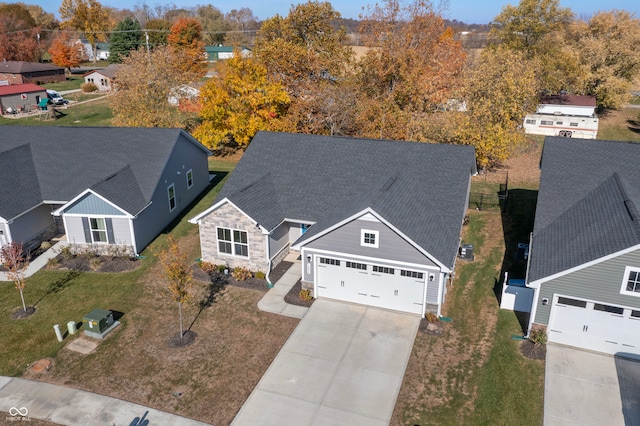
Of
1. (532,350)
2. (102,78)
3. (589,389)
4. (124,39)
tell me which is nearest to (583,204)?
(532,350)

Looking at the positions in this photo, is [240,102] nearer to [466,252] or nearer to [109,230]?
[109,230]

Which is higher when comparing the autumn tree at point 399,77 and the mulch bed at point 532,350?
the autumn tree at point 399,77

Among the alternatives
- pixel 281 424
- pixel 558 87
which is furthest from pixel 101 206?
pixel 558 87

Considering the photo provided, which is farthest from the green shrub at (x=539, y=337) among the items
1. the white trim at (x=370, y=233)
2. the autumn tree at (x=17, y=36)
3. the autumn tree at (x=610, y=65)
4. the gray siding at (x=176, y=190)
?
the autumn tree at (x=17, y=36)

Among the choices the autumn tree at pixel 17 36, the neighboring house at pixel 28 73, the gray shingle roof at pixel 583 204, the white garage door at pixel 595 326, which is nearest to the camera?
the white garage door at pixel 595 326

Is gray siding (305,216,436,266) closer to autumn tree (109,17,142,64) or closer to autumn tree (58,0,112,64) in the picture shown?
autumn tree (109,17,142,64)

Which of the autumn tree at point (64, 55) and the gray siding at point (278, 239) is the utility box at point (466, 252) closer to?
the gray siding at point (278, 239)
